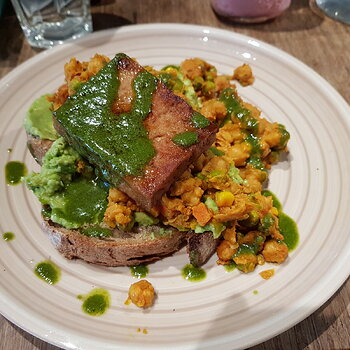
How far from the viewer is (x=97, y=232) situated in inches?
107

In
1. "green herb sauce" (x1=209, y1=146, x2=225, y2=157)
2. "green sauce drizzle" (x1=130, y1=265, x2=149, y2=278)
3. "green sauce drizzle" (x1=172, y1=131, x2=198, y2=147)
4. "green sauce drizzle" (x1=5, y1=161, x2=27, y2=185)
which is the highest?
"green sauce drizzle" (x1=172, y1=131, x2=198, y2=147)

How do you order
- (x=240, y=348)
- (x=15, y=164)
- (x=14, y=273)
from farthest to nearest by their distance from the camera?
(x=15, y=164)
(x=14, y=273)
(x=240, y=348)

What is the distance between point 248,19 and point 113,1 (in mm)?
1750

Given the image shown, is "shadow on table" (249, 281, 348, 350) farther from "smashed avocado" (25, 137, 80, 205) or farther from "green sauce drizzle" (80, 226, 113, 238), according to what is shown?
"smashed avocado" (25, 137, 80, 205)

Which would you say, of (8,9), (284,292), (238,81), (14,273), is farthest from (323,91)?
(8,9)

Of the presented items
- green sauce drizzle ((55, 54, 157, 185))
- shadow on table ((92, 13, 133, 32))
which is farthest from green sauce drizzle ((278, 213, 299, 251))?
shadow on table ((92, 13, 133, 32))

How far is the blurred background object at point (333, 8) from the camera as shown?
502 centimetres

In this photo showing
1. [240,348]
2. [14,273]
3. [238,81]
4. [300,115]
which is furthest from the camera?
[238,81]

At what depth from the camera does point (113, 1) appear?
5.21 meters

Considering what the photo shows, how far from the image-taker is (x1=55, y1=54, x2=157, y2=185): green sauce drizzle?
252 cm

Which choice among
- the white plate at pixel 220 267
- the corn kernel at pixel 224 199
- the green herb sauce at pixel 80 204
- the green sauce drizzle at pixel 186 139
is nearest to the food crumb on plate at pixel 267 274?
the white plate at pixel 220 267

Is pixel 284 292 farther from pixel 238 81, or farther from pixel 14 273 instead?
pixel 238 81

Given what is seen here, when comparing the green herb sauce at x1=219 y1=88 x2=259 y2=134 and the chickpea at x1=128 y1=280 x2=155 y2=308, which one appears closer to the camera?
the chickpea at x1=128 y1=280 x2=155 y2=308

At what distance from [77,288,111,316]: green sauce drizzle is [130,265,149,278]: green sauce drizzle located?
0.76 ft
